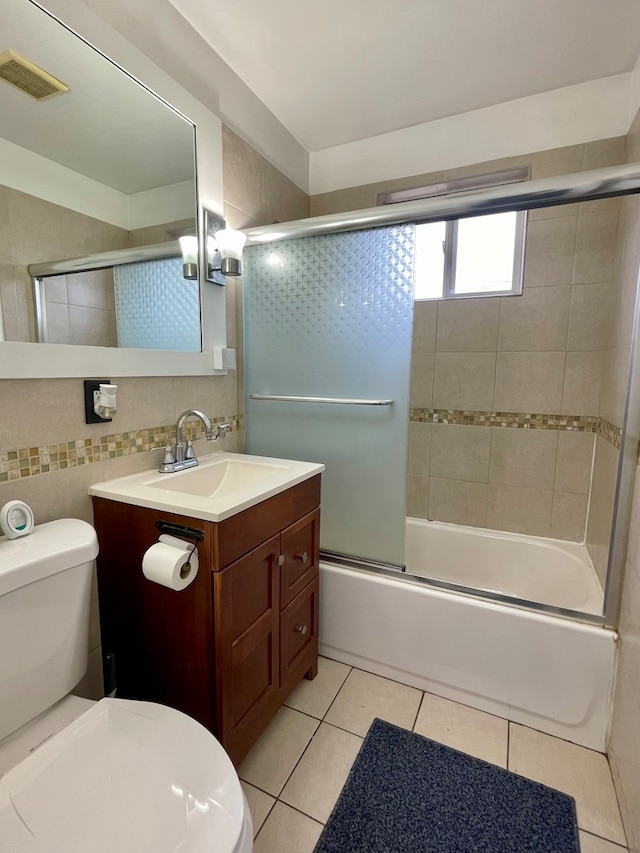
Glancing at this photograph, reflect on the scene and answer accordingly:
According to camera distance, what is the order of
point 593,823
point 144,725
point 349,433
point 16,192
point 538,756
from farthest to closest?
point 349,433, point 538,756, point 593,823, point 16,192, point 144,725

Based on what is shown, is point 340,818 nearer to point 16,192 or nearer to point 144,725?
point 144,725

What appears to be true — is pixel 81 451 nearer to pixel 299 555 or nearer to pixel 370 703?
pixel 299 555

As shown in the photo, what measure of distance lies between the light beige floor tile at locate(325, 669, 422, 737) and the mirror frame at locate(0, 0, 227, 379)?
1393 millimetres

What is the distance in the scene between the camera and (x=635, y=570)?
1200 millimetres

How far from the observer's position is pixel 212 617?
108cm

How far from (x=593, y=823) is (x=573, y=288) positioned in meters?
2.00

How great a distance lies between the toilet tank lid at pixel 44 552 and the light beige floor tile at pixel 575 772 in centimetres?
147

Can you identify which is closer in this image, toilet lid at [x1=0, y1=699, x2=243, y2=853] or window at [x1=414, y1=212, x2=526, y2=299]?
toilet lid at [x1=0, y1=699, x2=243, y2=853]

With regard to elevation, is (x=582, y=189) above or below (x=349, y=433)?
above

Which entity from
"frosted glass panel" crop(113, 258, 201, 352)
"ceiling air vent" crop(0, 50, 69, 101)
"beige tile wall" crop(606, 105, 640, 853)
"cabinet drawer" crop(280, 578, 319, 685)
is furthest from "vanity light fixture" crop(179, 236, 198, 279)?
"beige tile wall" crop(606, 105, 640, 853)

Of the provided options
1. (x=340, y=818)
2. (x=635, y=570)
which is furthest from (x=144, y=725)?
(x=635, y=570)

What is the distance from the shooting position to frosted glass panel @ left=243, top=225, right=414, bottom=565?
1.58 m

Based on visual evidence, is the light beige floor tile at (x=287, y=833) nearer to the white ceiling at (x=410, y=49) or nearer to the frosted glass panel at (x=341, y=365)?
the frosted glass panel at (x=341, y=365)

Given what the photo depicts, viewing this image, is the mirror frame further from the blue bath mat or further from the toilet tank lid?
the blue bath mat
